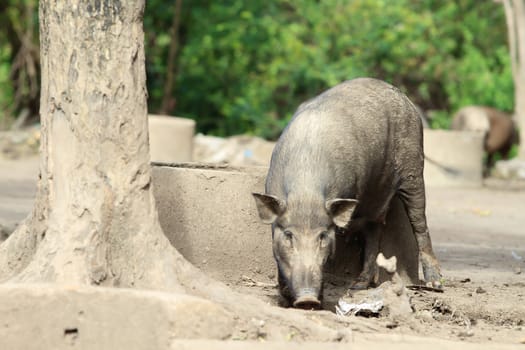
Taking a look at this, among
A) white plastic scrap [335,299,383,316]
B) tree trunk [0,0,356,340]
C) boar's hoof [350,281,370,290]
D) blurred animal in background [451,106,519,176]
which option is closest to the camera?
tree trunk [0,0,356,340]

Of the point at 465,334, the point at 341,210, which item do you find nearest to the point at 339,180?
the point at 341,210

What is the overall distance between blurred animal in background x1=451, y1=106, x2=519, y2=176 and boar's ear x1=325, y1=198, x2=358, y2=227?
12.5 m

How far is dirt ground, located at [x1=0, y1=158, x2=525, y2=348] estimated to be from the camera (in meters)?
6.07

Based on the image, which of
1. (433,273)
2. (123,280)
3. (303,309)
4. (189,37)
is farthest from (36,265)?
(189,37)

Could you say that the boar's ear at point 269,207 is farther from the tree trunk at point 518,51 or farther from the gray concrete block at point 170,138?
the tree trunk at point 518,51

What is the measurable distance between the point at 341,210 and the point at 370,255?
1.45 m

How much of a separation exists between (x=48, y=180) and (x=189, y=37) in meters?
13.8

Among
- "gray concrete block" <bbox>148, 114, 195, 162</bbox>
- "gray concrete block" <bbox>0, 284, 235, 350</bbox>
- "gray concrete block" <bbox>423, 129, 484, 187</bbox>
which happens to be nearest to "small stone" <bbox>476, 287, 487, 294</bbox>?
"gray concrete block" <bbox>0, 284, 235, 350</bbox>

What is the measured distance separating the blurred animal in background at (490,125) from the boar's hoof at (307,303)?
12905 millimetres

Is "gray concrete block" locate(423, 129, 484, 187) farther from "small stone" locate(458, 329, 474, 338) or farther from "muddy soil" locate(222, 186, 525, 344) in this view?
"small stone" locate(458, 329, 474, 338)

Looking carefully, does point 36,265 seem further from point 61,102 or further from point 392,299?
point 392,299

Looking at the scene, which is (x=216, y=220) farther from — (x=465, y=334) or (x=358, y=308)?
(x=465, y=334)

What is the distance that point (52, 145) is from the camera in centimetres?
582

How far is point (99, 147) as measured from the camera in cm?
574
